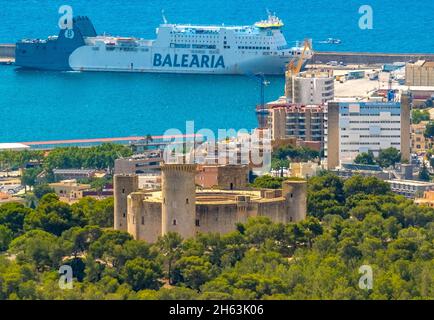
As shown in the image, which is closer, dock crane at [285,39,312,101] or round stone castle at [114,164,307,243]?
round stone castle at [114,164,307,243]

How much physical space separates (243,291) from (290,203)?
27.5ft

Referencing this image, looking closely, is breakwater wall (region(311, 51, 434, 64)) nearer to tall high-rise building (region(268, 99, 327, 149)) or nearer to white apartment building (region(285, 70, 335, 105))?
white apartment building (region(285, 70, 335, 105))

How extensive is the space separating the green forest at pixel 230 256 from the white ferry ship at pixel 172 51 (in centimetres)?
6001

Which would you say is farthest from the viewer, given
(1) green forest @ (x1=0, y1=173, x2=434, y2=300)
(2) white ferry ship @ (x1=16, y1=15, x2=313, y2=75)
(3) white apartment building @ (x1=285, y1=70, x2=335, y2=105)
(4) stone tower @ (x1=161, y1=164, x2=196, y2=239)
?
(2) white ferry ship @ (x1=16, y1=15, x2=313, y2=75)

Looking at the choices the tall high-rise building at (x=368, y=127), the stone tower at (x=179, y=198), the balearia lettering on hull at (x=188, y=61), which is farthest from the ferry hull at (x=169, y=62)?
the stone tower at (x=179, y=198)

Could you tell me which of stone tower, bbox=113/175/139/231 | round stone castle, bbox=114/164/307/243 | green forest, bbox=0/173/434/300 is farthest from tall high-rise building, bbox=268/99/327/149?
stone tower, bbox=113/175/139/231

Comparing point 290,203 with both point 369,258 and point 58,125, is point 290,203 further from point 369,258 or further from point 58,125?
point 58,125

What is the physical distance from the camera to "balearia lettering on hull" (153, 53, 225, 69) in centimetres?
12800

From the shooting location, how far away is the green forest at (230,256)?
56.7 metres

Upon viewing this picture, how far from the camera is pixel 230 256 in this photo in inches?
2397

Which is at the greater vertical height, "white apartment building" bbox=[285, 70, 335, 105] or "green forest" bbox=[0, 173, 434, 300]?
"white apartment building" bbox=[285, 70, 335, 105]

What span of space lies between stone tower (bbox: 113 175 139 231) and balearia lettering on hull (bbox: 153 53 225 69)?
208 ft

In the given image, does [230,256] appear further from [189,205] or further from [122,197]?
[122,197]
